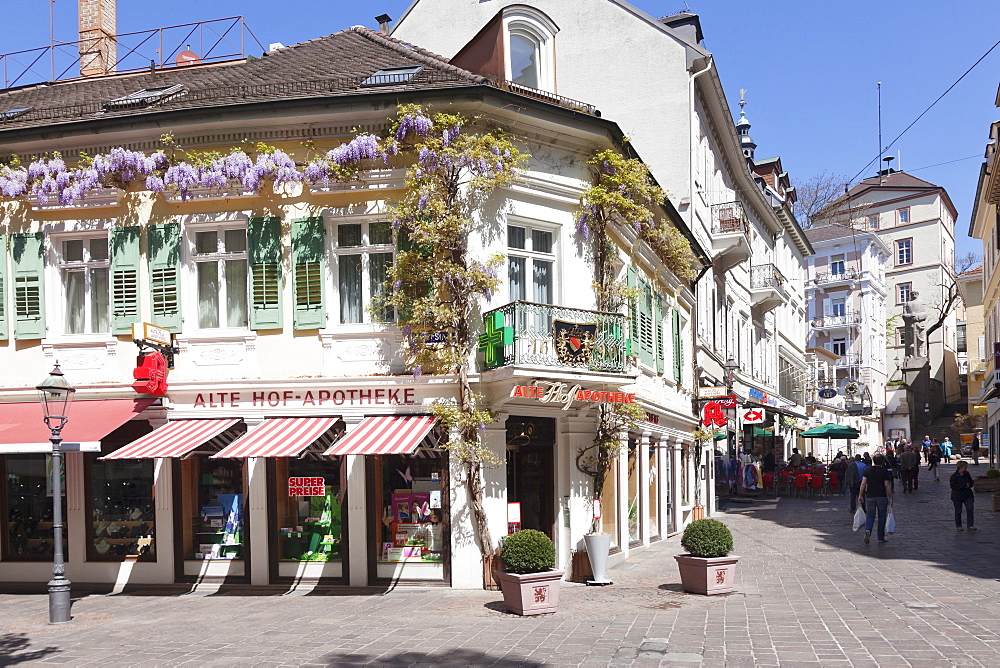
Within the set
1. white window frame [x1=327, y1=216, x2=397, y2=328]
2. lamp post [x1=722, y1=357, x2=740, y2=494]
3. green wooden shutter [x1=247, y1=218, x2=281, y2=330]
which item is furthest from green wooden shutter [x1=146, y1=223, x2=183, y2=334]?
lamp post [x1=722, y1=357, x2=740, y2=494]

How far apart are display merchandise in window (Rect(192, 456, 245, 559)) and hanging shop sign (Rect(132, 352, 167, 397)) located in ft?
4.64

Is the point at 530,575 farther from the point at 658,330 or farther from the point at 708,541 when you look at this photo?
the point at 658,330

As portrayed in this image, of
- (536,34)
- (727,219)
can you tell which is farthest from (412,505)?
(727,219)

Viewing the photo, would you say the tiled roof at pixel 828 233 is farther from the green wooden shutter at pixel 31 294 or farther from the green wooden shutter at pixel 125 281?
the green wooden shutter at pixel 31 294

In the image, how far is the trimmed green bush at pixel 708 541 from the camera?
13.4 m

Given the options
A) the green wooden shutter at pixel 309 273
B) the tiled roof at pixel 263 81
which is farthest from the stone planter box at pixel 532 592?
the tiled roof at pixel 263 81

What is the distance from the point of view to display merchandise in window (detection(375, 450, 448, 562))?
15258mm

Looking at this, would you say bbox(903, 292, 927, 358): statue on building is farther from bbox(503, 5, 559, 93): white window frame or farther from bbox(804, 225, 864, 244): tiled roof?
bbox(503, 5, 559, 93): white window frame

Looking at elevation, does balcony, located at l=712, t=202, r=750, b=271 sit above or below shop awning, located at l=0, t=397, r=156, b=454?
above

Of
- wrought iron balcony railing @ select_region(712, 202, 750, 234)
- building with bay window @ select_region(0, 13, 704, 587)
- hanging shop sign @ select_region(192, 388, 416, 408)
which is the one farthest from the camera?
wrought iron balcony railing @ select_region(712, 202, 750, 234)

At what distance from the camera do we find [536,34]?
17.1 m

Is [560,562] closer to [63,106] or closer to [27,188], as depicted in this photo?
[27,188]

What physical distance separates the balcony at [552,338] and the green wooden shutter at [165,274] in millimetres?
4928

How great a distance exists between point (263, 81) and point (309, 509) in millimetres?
7183
